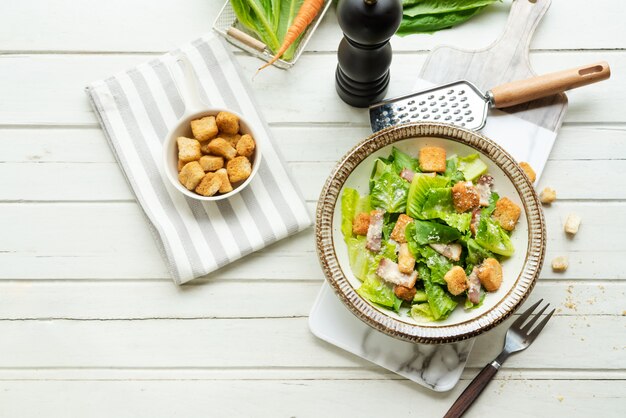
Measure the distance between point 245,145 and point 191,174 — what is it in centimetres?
22

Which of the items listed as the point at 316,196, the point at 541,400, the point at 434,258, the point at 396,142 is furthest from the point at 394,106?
the point at 541,400

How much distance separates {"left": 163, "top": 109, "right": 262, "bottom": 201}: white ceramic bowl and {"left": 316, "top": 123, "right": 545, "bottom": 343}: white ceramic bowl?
1.16 ft

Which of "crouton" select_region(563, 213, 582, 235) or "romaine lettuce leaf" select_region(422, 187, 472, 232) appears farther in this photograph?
"crouton" select_region(563, 213, 582, 235)

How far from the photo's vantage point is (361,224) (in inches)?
81.0

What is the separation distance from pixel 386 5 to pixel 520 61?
77 centimetres

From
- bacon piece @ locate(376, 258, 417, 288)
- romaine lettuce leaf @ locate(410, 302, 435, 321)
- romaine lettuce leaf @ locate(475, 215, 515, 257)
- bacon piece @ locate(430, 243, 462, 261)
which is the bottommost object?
romaine lettuce leaf @ locate(410, 302, 435, 321)

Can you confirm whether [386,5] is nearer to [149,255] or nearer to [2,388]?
[149,255]

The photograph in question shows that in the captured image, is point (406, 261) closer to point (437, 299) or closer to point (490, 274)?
point (437, 299)

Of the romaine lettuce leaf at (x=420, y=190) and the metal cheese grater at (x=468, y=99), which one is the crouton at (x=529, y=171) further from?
the romaine lettuce leaf at (x=420, y=190)

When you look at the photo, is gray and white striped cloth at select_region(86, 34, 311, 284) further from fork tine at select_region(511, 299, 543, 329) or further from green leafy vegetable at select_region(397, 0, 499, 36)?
fork tine at select_region(511, 299, 543, 329)

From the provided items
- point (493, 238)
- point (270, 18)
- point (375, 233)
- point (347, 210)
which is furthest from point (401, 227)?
point (270, 18)

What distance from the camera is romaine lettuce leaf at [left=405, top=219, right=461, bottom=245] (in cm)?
198

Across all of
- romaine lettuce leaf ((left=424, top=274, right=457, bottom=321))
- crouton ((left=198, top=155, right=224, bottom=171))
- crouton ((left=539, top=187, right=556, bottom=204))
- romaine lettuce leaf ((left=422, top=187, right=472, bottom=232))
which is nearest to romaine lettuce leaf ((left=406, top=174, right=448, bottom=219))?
romaine lettuce leaf ((left=422, top=187, right=472, bottom=232))

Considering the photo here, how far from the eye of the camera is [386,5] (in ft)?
5.99
